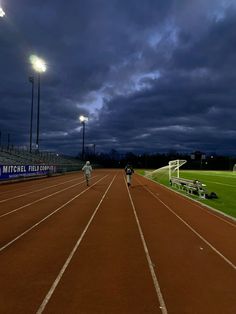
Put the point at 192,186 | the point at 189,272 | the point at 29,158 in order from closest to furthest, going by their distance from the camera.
Result: the point at 189,272 → the point at 192,186 → the point at 29,158

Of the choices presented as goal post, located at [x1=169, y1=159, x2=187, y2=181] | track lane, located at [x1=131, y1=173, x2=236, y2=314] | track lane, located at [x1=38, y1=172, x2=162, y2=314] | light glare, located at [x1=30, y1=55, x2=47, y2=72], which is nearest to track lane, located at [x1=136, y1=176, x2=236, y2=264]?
track lane, located at [x1=131, y1=173, x2=236, y2=314]

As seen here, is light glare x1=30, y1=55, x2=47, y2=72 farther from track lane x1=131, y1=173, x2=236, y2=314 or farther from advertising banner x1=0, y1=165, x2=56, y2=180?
track lane x1=131, y1=173, x2=236, y2=314

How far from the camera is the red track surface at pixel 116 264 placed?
545 cm

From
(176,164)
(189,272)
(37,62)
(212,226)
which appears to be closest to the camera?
(189,272)

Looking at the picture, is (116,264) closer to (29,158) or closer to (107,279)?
(107,279)

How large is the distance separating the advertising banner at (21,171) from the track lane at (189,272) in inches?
874

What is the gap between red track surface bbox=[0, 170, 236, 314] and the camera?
5445 mm

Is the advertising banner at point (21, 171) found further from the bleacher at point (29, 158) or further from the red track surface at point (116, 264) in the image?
the red track surface at point (116, 264)

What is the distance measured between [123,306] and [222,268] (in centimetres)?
274

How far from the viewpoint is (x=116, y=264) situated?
752 cm

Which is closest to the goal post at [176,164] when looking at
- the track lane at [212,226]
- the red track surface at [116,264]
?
the track lane at [212,226]

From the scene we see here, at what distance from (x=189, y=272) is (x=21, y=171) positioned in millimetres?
31021

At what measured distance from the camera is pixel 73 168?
6900cm

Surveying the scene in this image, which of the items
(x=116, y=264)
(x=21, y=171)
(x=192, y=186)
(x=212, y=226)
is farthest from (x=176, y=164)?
(x=116, y=264)
